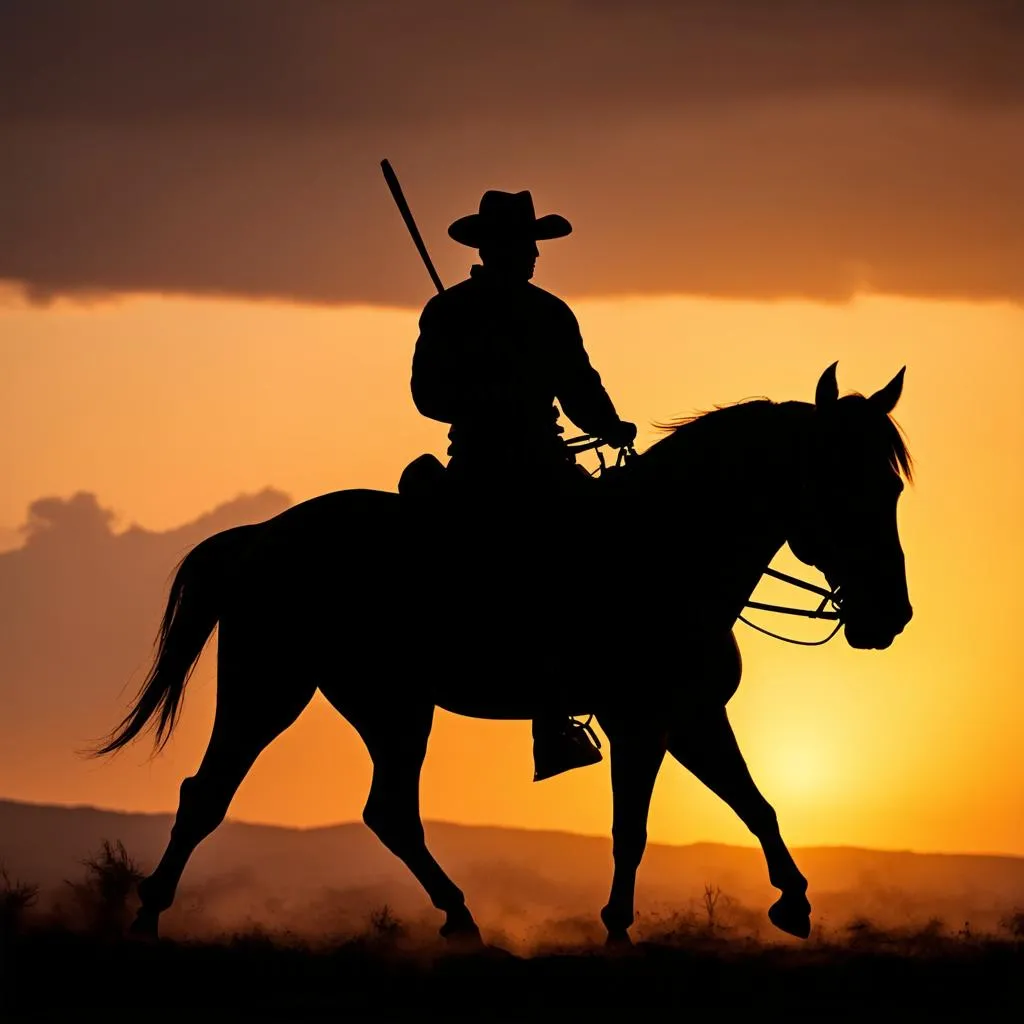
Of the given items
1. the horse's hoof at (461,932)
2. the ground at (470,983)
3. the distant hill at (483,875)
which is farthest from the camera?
the distant hill at (483,875)

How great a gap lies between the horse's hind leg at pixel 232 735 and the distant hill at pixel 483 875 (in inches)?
32.3

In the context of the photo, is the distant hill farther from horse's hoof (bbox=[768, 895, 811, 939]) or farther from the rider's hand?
the rider's hand

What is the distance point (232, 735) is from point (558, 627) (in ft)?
7.49

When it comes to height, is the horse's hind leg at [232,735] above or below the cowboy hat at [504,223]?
below

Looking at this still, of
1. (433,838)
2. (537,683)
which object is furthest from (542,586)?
(433,838)

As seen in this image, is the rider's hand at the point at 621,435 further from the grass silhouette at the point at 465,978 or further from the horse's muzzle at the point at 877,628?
the grass silhouette at the point at 465,978

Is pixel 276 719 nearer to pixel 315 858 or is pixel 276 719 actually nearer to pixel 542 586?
pixel 542 586

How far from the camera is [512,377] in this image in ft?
43.8

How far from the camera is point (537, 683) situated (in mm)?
13266

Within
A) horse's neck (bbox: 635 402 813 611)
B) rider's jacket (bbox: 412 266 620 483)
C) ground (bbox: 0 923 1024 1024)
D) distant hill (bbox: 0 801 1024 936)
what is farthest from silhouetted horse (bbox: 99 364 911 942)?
distant hill (bbox: 0 801 1024 936)

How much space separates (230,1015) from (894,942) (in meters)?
4.76

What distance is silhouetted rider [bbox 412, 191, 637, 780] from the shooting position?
13102 millimetres

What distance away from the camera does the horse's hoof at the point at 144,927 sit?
13.1m

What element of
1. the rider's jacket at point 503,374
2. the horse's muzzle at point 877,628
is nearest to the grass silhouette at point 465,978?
the horse's muzzle at point 877,628
